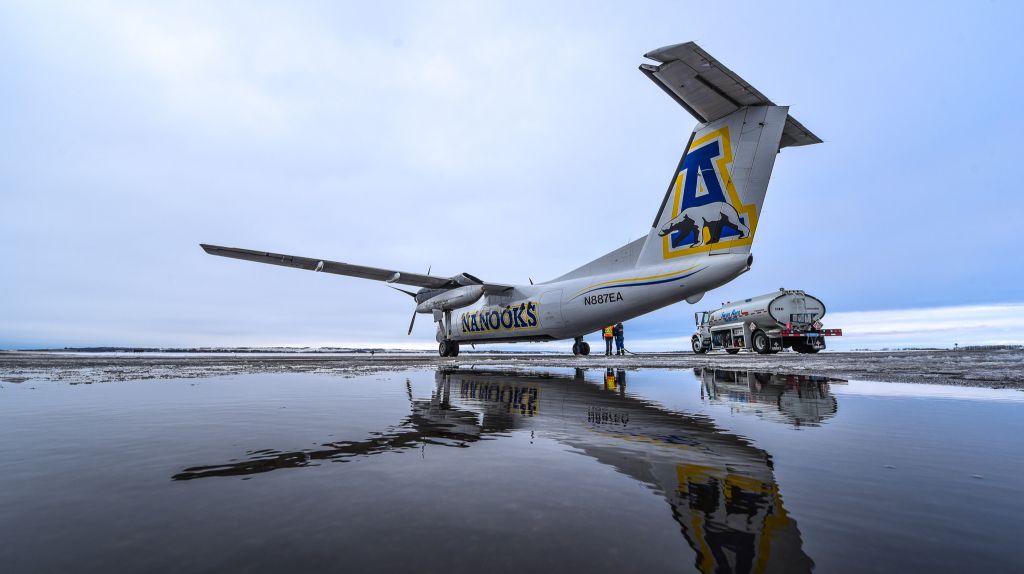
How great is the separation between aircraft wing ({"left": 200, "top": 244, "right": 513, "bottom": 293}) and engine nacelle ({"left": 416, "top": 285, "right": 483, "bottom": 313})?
0.31 metres

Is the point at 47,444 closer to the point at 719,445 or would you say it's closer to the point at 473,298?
the point at 719,445

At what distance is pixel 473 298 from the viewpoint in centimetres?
1773

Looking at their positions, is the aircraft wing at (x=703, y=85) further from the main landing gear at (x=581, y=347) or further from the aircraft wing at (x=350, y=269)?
the main landing gear at (x=581, y=347)

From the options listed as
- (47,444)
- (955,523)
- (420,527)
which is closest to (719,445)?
(955,523)

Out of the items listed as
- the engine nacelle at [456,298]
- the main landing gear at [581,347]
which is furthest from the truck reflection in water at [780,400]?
the main landing gear at [581,347]

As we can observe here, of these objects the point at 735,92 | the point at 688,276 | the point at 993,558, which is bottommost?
the point at 993,558

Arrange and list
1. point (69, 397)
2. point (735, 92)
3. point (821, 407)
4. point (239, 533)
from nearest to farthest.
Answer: point (239, 533) → point (821, 407) → point (69, 397) → point (735, 92)

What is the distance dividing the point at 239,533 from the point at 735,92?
9.43 meters

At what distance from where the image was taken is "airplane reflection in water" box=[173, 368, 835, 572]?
1167 millimetres

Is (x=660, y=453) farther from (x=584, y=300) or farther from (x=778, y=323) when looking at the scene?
(x=778, y=323)

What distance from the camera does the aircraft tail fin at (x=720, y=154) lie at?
777cm

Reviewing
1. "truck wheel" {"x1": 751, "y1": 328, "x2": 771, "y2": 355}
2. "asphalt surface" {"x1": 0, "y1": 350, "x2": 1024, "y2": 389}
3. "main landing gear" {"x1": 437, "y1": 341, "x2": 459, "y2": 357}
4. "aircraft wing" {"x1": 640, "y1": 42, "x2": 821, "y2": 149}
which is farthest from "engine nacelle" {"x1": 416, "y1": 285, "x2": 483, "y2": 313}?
"truck wheel" {"x1": 751, "y1": 328, "x2": 771, "y2": 355}

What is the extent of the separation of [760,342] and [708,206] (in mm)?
19186

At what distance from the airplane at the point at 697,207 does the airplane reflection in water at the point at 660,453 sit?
16.7ft
